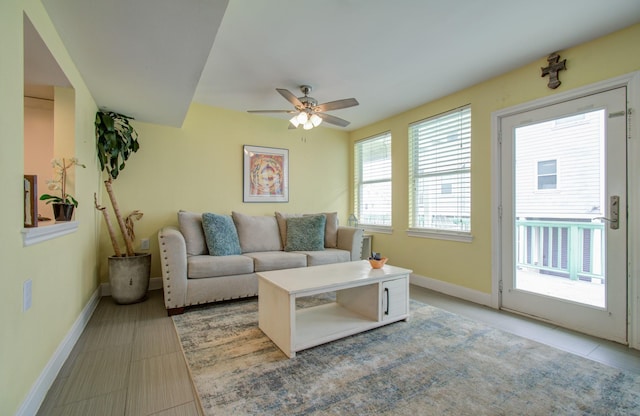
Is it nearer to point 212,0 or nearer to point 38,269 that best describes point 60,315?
point 38,269

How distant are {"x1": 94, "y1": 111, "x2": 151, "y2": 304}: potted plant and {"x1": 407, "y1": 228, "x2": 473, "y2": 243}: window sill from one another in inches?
127

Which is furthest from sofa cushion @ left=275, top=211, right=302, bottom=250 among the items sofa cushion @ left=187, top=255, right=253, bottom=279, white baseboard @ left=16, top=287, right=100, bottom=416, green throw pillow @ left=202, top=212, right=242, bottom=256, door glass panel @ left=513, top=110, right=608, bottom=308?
door glass panel @ left=513, top=110, right=608, bottom=308

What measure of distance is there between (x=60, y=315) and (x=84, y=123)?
1.60 metres

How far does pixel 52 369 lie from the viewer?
1.63 meters

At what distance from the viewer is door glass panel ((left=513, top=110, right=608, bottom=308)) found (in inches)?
90.5

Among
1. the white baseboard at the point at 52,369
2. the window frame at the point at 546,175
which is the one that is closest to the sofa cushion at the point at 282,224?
the white baseboard at the point at 52,369

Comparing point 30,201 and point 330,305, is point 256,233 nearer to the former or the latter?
point 330,305

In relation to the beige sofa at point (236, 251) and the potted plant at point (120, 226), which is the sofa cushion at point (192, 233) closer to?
the beige sofa at point (236, 251)

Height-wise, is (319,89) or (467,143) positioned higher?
(319,89)

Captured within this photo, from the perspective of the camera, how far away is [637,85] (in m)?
2.09

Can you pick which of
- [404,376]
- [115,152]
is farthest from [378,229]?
[115,152]

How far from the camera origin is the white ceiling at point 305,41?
1.69 meters

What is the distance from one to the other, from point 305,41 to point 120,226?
260 centimetres

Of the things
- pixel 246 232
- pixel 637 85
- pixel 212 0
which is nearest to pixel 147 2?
pixel 212 0
